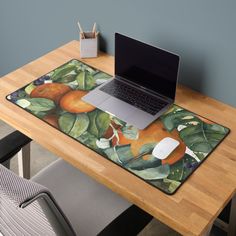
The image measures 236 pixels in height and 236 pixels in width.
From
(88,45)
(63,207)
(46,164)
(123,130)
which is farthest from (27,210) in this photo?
(46,164)

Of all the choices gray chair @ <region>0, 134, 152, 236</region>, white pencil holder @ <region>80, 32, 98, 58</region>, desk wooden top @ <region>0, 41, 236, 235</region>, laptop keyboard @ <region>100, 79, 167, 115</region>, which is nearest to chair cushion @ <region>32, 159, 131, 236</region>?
gray chair @ <region>0, 134, 152, 236</region>

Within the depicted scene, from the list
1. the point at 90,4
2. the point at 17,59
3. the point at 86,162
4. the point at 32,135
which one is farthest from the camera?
the point at 17,59

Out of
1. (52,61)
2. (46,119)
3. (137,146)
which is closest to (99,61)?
(52,61)

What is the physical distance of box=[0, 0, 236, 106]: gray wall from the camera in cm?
147

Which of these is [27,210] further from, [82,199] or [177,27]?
[177,27]

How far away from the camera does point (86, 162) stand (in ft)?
4.40

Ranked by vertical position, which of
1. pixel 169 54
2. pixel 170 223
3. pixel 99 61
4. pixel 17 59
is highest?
pixel 169 54

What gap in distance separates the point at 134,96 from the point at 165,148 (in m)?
0.30

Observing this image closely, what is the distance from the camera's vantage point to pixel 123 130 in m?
1.46

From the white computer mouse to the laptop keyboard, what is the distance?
0.49ft

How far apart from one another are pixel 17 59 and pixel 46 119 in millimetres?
1099

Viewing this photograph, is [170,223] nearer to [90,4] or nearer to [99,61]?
[99,61]

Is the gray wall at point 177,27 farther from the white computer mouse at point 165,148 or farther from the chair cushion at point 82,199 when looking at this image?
the chair cushion at point 82,199

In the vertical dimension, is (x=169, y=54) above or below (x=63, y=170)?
above
